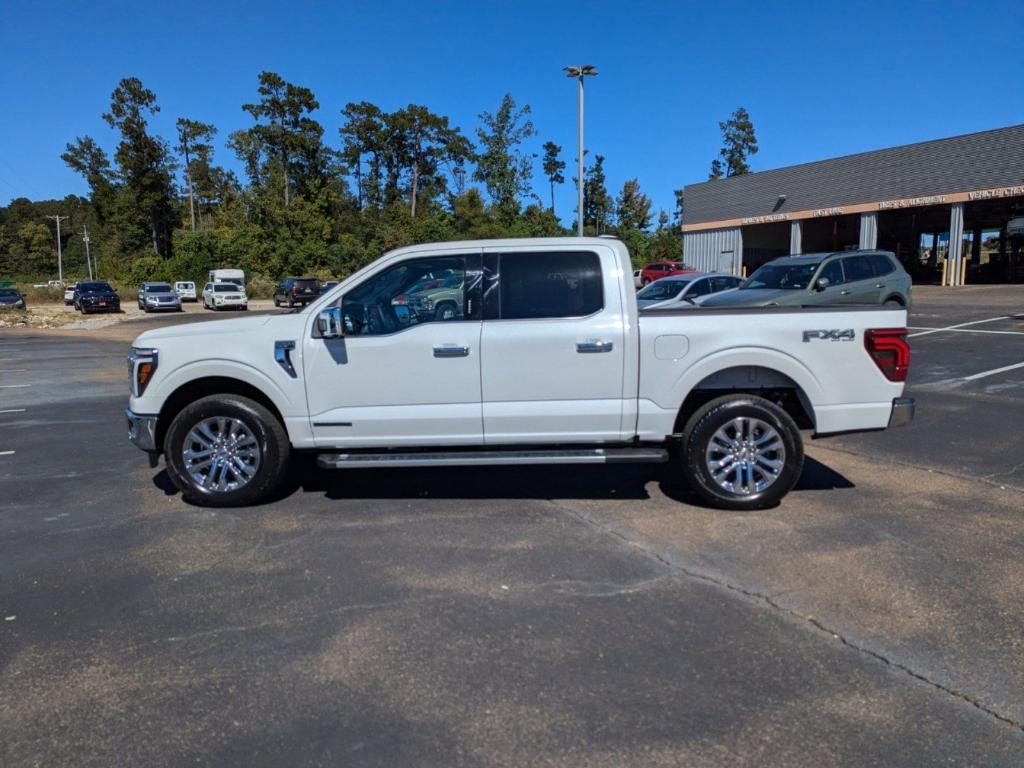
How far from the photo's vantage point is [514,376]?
5.55 metres

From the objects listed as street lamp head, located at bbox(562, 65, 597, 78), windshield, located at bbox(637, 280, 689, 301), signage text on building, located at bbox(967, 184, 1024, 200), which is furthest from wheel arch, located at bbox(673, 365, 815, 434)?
signage text on building, located at bbox(967, 184, 1024, 200)

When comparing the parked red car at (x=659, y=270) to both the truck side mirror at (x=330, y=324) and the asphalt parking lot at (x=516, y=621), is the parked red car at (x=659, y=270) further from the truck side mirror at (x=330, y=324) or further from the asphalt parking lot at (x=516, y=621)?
the truck side mirror at (x=330, y=324)

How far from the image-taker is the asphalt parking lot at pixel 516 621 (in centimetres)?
296

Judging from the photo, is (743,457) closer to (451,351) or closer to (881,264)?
(451,351)

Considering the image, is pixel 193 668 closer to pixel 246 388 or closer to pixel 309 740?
pixel 309 740

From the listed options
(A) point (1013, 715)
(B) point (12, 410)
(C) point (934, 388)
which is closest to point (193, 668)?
(A) point (1013, 715)

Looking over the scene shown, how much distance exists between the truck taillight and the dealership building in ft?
112

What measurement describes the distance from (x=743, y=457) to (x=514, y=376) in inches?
69.2

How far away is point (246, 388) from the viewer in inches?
232

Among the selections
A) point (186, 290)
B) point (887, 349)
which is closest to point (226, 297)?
point (186, 290)

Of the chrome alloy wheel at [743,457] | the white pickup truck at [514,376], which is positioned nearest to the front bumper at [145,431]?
the white pickup truck at [514,376]

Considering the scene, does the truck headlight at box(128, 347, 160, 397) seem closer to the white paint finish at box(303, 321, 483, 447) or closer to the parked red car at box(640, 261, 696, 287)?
the white paint finish at box(303, 321, 483, 447)

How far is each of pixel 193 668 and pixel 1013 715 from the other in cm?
343

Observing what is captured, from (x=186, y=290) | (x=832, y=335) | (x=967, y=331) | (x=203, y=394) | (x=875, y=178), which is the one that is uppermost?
(x=875, y=178)
